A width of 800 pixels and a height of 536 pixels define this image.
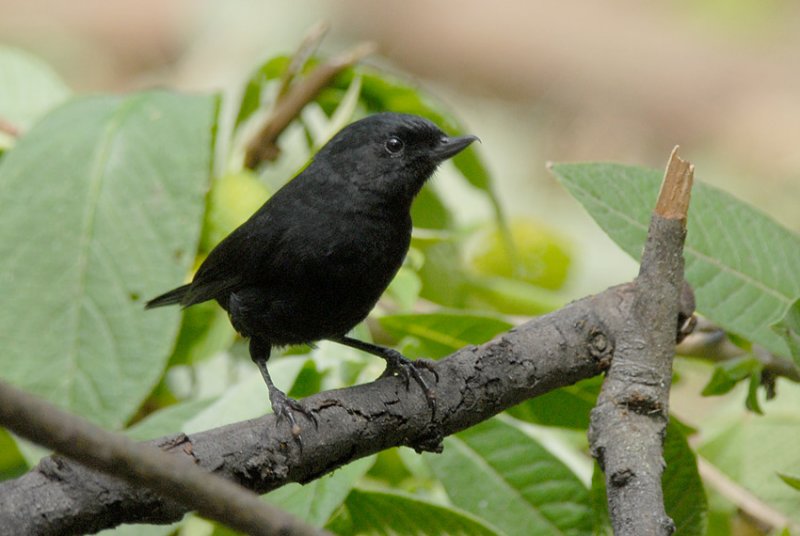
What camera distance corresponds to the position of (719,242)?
2.55m

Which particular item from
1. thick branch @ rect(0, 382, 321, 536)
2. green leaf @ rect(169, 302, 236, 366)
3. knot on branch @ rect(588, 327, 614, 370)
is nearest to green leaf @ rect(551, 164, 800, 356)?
knot on branch @ rect(588, 327, 614, 370)

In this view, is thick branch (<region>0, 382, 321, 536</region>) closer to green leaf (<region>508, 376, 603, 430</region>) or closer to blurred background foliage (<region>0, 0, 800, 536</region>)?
blurred background foliage (<region>0, 0, 800, 536</region>)

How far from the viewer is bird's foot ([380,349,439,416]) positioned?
2.14m

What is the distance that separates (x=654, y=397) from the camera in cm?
222

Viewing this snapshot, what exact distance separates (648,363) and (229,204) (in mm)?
1438

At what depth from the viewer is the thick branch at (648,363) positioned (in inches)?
82.0

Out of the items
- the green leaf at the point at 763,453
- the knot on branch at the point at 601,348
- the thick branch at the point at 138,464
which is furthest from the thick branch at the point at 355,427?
the green leaf at the point at 763,453

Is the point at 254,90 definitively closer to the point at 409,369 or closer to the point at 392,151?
the point at 392,151

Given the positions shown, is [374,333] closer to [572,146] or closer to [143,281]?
[143,281]

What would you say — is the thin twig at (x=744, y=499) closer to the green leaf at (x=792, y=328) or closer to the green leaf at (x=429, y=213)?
the green leaf at (x=792, y=328)

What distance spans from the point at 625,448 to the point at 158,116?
1721mm

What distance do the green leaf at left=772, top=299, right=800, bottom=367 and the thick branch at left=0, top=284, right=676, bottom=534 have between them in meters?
0.24

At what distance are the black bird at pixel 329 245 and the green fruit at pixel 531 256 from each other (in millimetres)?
1115

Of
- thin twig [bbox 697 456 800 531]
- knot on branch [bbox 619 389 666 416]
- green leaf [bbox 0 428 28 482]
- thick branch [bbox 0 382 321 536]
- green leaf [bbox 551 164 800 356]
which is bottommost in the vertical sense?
green leaf [bbox 0 428 28 482]
